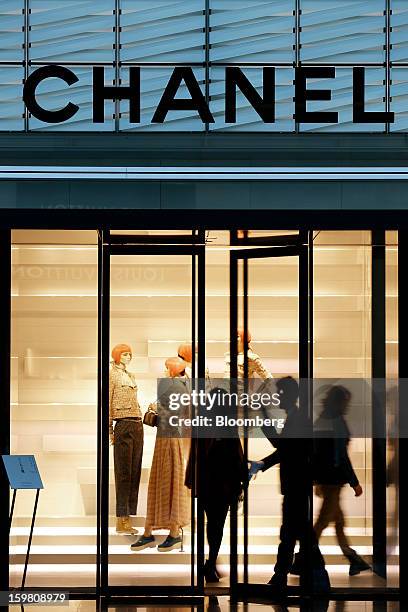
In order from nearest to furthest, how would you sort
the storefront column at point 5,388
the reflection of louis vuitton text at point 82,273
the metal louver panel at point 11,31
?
the storefront column at point 5,388 < the metal louver panel at point 11,31 < the reflection of louis vuitton text at point 82,273

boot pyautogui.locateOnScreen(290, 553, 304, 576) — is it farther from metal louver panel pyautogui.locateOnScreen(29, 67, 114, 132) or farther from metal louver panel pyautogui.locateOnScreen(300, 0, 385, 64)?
metal louver panel pyautogui.locateOnScreen(300, 0, 385, 64)

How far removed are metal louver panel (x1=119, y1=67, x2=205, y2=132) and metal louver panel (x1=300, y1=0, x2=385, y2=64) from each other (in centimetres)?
118

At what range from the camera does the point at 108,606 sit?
36.6 feet

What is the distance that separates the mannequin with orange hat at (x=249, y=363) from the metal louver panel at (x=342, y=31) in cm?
266

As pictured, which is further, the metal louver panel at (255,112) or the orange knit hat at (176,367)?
the orange knit hat at (176,367)

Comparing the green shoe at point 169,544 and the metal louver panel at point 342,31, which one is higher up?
the metal louver panel at point 342,31

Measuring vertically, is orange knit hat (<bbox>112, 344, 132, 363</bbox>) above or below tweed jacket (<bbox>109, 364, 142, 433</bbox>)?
above

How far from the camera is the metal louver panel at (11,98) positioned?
37.2 feet

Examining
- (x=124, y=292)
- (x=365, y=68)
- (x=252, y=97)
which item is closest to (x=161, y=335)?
(x=124, y=292)


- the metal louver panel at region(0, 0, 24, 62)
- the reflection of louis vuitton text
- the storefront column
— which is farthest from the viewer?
the reflection of louis vuitton text

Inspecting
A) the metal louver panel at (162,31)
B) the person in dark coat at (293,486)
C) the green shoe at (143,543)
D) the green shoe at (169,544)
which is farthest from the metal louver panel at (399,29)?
the green shoe at (143,543)

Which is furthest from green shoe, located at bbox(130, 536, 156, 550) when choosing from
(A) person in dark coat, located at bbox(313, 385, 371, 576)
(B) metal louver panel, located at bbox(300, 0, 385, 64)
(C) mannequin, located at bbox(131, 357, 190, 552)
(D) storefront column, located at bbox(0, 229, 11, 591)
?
(B) metal louver panel, located at bbox(300, 0, 385, 64)

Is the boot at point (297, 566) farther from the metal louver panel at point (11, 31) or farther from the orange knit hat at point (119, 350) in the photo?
the metal louver panel at point (11, 31)

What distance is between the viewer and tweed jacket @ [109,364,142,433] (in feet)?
37.4
